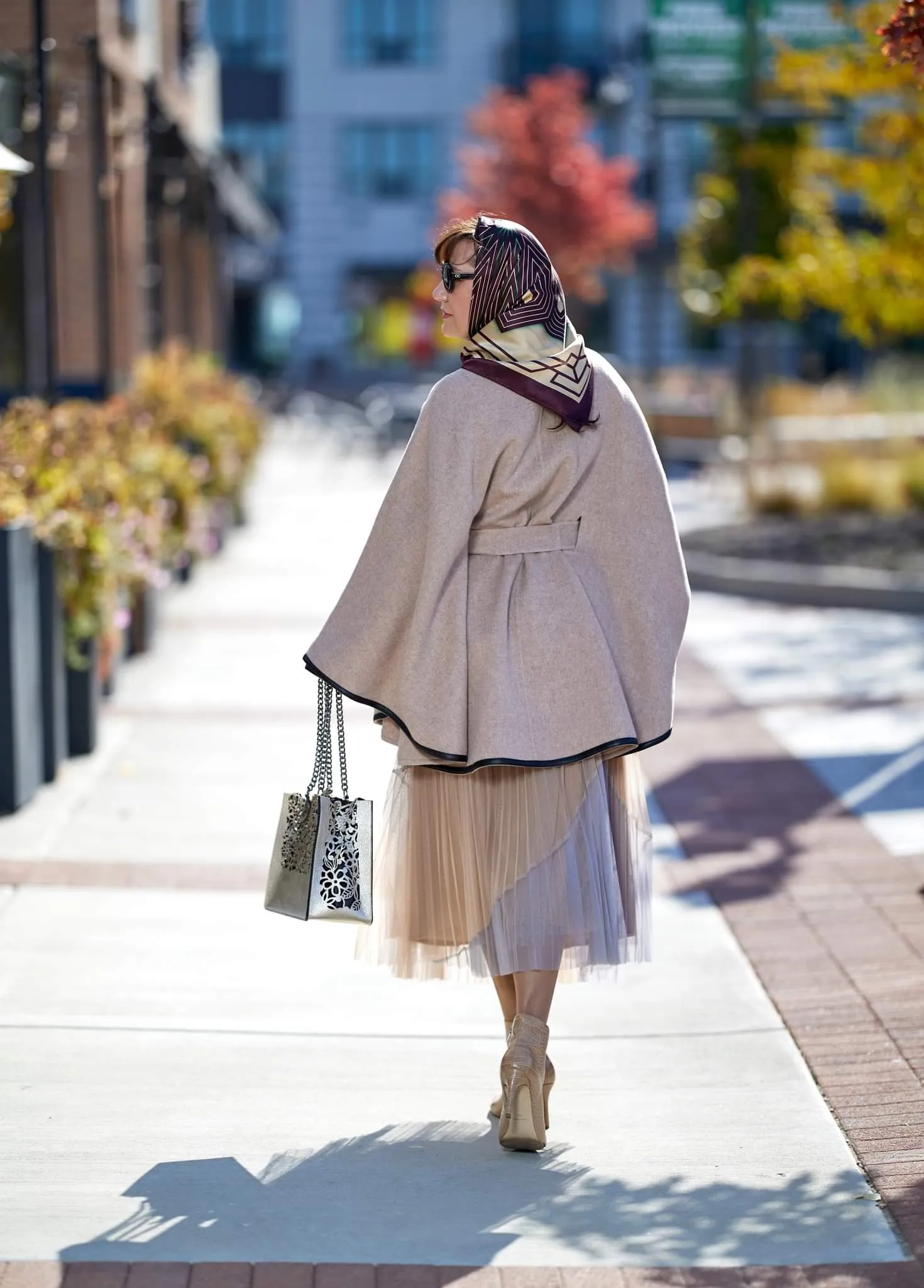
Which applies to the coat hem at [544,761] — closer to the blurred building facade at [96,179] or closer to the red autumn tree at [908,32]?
the red autumn tree at [908,32]

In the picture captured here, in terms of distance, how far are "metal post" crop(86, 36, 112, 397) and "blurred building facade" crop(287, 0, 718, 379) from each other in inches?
1537

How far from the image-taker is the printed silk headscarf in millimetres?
4215

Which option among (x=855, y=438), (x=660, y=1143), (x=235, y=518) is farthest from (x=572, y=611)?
(x=855, y=438)

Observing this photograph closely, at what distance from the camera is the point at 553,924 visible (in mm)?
4301

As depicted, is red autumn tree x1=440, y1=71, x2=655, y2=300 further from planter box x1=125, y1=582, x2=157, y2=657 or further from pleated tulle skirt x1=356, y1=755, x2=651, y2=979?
pleated tulle skirt x1=356, y1=755, x2=651, y2=979

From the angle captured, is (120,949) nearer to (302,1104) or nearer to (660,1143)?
(302,1104)

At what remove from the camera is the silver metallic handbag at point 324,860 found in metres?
4.30

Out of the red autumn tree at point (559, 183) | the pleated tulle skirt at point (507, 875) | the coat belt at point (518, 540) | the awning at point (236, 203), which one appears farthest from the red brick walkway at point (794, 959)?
the red autumn tree at point (559, 183)

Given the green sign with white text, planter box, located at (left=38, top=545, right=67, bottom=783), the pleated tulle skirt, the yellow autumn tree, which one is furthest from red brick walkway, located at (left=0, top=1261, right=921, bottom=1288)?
the green sign with white text

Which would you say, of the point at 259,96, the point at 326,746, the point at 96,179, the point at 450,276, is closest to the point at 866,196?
the point at 96,179

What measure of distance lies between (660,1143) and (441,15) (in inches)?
1969

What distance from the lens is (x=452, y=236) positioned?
4273 millimetres

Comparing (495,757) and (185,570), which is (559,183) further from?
(495,757)

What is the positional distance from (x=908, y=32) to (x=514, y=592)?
2.44 metres
